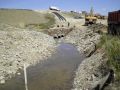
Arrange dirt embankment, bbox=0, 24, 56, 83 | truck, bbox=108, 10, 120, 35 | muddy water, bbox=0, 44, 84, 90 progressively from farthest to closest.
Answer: truck, bbox=108, 10, 120, 35 < dirt embankment, bbox=0, 24, 56, 83 < muddy water, bbox=0, 44, 84, 90

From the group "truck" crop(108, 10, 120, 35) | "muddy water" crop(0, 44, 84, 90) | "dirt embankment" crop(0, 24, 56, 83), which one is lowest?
"muddy water" crop(0, 44, 84, 90)

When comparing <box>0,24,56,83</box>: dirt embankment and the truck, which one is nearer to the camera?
<box>0,24,56,83</box>: dirt embankment

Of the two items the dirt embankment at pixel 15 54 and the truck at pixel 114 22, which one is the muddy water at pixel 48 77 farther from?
the truck at pixel 114 22

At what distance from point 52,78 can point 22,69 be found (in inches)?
134

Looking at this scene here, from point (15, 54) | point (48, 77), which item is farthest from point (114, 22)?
point (48, 77)

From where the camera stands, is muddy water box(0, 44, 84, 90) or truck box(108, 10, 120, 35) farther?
truck box(108, 10, 120, 35)

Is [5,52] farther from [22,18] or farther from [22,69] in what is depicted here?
[22,18]

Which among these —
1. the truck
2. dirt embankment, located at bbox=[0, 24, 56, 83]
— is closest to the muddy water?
dirt embankment, located at bbox=[0, 24, 56, 83]

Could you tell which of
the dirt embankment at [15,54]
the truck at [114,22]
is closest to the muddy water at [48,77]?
the dirt embankment at [15,54]

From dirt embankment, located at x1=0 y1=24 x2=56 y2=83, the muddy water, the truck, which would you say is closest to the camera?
the muddy water

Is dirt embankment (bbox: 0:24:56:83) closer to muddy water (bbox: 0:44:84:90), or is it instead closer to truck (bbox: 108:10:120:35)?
muddy water (bbox: 0:44:84:90)

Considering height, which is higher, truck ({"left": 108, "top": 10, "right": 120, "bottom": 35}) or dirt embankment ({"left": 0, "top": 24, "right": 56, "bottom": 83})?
truck ({"left": 108, "top": 10, "right": 120, "bottom": 35})

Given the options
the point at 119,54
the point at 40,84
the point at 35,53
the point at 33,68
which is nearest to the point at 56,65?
the point at 33,68

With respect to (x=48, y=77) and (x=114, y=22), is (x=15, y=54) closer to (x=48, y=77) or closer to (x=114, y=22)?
(x=48, y=77)
